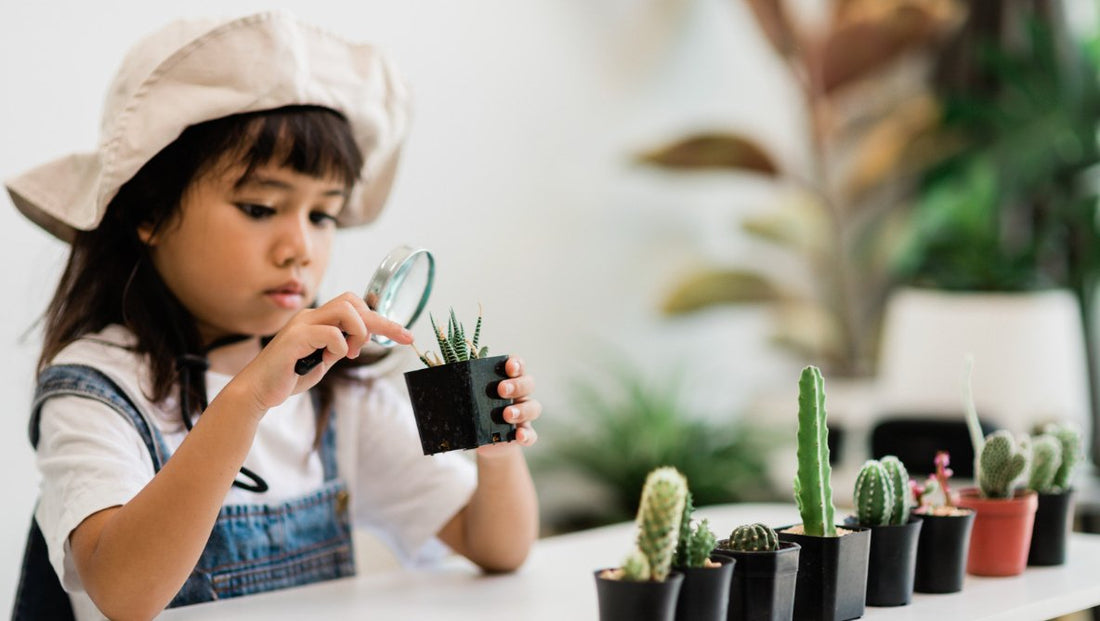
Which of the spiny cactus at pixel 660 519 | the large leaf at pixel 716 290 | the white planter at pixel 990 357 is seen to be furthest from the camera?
the large leaf at pixel 716 290

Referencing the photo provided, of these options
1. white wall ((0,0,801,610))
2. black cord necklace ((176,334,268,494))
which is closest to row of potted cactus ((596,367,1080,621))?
black cord necklace ((176,334,268,494))

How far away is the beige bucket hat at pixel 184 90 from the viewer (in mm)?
1273

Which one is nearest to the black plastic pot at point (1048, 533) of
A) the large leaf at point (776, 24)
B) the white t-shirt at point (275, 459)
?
the white t-shirt at point (275, 459)

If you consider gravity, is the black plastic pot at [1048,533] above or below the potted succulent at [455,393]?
below

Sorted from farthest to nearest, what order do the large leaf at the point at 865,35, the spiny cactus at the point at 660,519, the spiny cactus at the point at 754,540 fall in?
the large leaf at the point at 865,35, the spiny cactus at the point at 754,540, the spiny cactus at the point at 660,519

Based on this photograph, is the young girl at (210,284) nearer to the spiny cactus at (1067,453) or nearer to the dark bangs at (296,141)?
the dark bangs at (296,141)

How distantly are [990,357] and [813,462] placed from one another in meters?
1.83

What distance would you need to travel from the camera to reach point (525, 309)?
2.97 meters

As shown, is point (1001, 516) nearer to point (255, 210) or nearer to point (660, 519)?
point (660, 519)

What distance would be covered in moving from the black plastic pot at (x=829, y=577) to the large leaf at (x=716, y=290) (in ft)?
7.53

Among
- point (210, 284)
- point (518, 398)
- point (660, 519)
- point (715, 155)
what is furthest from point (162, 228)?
point (715, 155)

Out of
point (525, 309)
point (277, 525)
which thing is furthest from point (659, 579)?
point (525, 309)

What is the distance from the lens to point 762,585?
0.96 m

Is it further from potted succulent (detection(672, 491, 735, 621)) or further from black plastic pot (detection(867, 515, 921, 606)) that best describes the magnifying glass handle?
black plastic pot (detection(867, 515, 921, 606))
